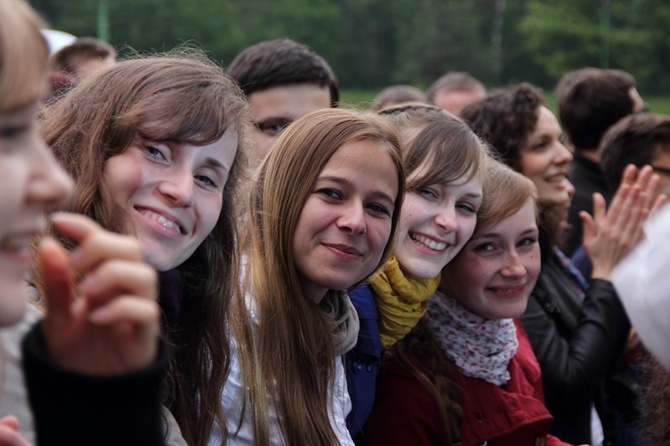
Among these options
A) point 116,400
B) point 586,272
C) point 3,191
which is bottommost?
point 586,272

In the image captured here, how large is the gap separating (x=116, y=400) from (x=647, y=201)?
9.73 feet

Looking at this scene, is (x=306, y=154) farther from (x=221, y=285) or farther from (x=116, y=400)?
(x=116, y=400)

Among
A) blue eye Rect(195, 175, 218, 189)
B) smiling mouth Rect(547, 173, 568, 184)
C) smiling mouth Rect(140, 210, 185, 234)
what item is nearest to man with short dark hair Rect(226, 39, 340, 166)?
smiling mouth Rect(547, 173, 568, 184)

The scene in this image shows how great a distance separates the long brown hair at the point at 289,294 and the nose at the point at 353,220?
121mm

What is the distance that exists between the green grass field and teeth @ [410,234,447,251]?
0.48 metres

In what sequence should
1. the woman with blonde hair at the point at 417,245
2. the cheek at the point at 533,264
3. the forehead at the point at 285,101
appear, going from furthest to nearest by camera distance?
the forehead at the point at 285,101, the cheek at the point at 533,264, the woman with blonde hair at the point at 417,245

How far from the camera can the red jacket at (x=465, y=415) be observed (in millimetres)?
2834

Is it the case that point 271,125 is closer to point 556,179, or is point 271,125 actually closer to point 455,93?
point 556,179

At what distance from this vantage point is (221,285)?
2.45m

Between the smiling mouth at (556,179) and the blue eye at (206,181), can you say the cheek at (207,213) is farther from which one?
the smiling mouth at (556,179)

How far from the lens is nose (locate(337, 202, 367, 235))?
2.50m

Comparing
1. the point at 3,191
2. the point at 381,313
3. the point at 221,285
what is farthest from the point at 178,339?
the point at 3,191

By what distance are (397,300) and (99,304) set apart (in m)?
1.77

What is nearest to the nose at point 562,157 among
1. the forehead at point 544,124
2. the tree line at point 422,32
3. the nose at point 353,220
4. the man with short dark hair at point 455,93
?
the forehead at point 544,124
